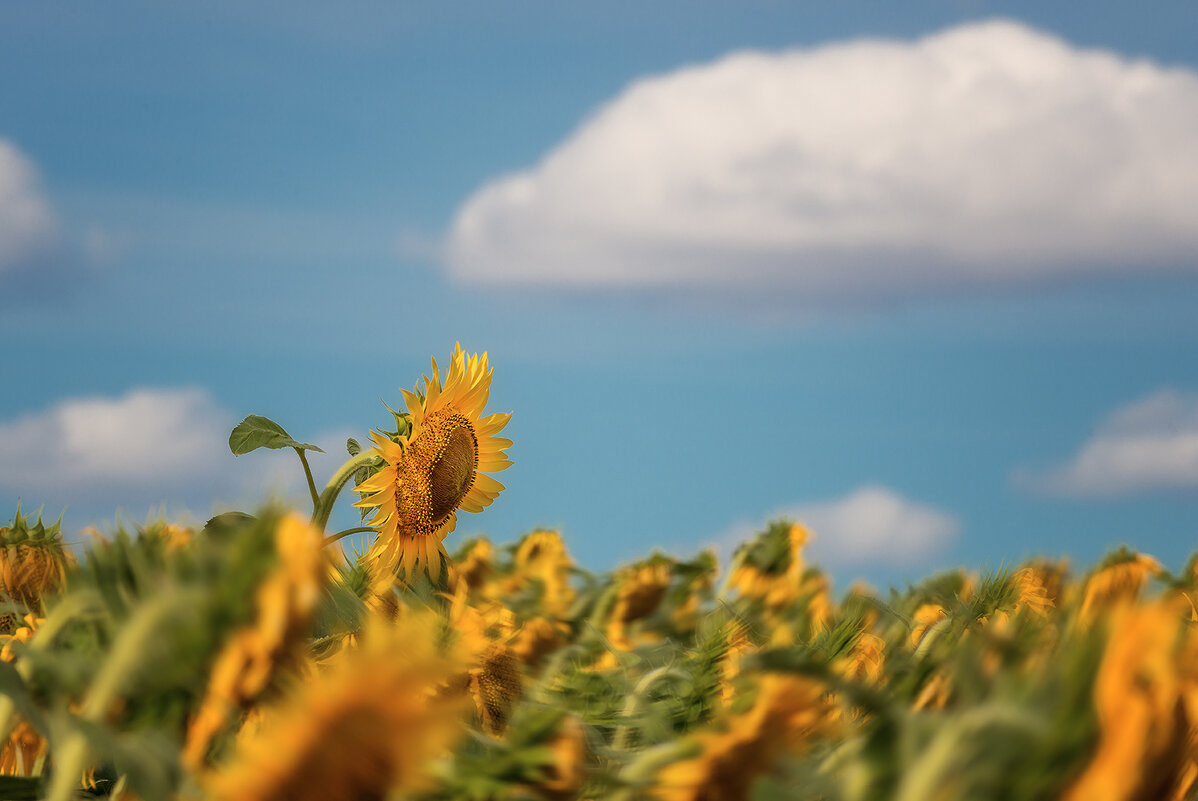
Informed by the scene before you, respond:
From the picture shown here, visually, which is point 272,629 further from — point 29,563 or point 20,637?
point 29,563

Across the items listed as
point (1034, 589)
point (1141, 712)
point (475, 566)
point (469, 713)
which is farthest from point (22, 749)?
point (1034, 589)

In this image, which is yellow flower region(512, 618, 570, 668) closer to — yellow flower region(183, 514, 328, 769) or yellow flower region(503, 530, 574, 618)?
yellow flower region(503, 530, 574, 618)

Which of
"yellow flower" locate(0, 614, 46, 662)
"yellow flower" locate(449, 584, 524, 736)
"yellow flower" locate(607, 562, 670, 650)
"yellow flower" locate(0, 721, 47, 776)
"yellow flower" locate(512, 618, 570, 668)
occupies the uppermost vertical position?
"yellow flower" locate(607, 562, 670, 650)

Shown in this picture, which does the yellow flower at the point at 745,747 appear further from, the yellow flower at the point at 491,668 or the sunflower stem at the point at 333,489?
the sunflower stem at the point at 333,489

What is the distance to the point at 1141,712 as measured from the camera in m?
0.22

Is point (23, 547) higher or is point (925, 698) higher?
point (23, 547)

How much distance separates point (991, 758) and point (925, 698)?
0.13 metres

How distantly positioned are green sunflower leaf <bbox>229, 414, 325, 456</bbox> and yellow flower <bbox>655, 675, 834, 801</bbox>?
21.6 inches

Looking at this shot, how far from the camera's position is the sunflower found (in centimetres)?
84

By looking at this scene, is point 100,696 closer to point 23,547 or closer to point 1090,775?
point 1090,775

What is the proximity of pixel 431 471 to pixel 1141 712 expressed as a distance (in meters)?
0.70

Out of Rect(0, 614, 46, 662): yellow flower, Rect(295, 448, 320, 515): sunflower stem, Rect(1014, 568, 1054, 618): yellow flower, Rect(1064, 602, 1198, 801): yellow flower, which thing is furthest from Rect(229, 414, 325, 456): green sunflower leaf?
Rect(1064, 602, 1198, 801): yellow flower

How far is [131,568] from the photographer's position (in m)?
0.32

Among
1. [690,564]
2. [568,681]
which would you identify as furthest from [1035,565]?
[568,681]
